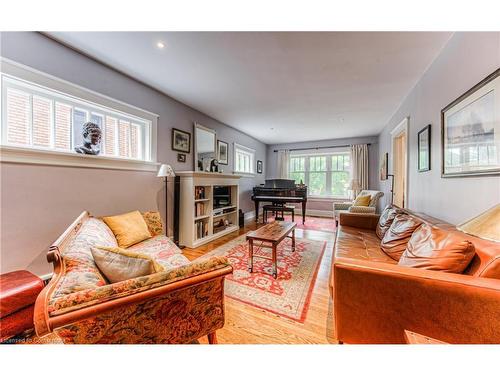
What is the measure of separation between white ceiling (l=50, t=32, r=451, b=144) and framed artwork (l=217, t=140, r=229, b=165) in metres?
0.82

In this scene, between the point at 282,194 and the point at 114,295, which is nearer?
the point at 114,295

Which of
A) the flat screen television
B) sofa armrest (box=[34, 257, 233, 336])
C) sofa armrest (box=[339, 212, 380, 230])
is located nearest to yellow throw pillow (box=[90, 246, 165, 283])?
sofa armrest (box=[34, 257, 233, 336])

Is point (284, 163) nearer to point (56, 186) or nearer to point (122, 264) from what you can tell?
point (56, 186)

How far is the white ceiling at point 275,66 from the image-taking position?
1.79m

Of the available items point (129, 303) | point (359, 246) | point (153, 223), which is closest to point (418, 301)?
point (359, 246)

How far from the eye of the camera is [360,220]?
2771 mm

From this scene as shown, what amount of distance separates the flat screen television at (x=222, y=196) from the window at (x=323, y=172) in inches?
116

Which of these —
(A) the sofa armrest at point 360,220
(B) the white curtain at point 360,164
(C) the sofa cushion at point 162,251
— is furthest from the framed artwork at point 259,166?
(C) the sofa cushion at point 162,251

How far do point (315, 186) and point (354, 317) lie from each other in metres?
5.57

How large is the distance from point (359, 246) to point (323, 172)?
454 centimetres

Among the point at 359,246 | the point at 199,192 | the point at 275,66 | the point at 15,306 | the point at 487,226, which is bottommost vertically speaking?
the point at 15,306

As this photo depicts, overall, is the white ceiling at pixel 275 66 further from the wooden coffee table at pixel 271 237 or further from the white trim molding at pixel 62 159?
Answer: the wooden coffee table at pixel 271 237

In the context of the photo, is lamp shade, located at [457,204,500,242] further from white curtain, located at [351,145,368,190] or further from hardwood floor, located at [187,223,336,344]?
white curtain, located at [351,145,368,190]

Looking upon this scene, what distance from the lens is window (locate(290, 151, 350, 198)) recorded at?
5.98m
